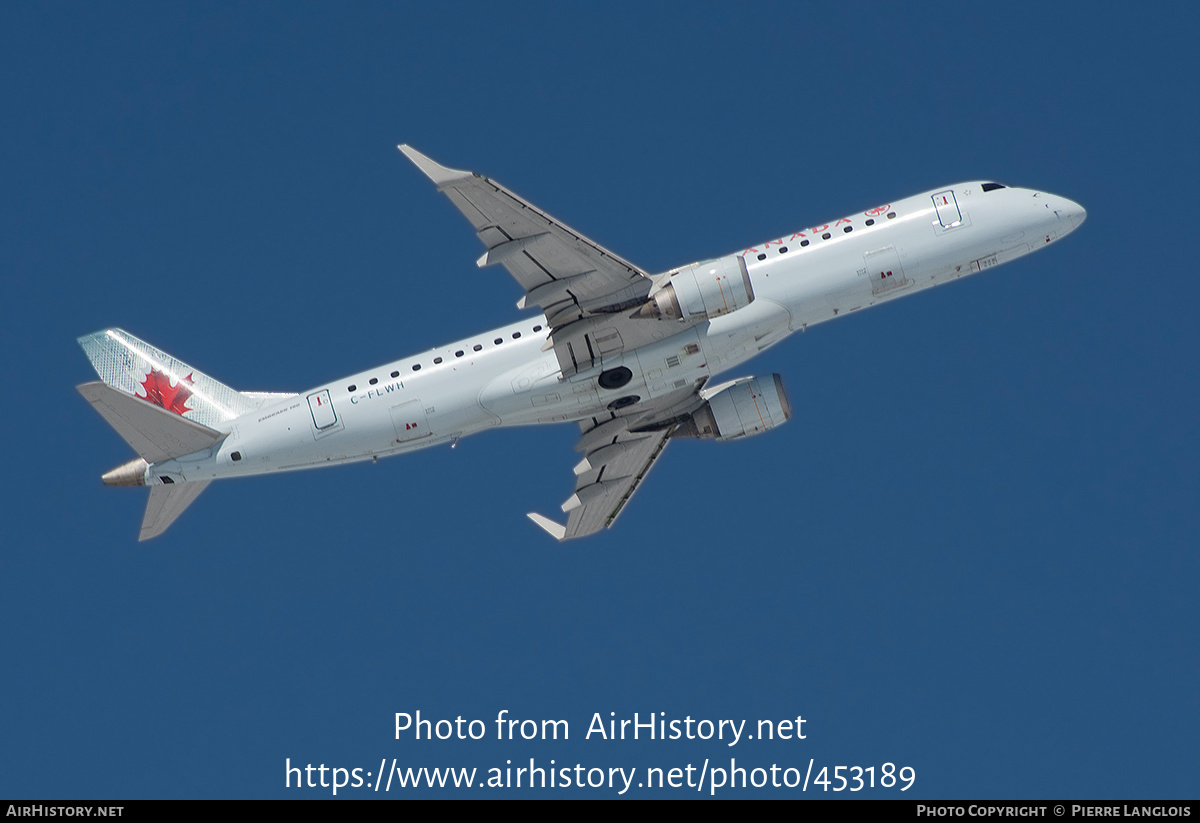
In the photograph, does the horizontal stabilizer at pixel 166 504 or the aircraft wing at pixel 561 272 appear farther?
the horizontal stabilizer at pixel 166 504

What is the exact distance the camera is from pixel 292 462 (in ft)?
157

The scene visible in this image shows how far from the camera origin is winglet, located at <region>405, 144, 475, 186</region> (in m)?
38.3

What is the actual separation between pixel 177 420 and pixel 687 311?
17.7 meters

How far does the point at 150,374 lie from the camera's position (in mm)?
51094

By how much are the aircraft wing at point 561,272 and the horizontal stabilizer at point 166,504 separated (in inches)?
547

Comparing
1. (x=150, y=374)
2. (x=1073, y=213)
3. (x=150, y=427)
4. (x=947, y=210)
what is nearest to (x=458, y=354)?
(x=150, y=427)

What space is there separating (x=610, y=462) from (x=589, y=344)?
9.03 metres

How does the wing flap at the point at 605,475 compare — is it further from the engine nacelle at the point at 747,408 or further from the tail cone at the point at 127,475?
the tail cone at the point at 127,475

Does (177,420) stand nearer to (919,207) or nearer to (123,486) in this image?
(123,486)

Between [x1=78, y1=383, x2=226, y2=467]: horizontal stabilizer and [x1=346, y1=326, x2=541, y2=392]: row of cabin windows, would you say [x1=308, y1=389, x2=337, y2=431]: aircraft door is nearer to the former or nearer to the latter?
[x1=346, y1=326, x2=541, y2=392]: row of cabin windows

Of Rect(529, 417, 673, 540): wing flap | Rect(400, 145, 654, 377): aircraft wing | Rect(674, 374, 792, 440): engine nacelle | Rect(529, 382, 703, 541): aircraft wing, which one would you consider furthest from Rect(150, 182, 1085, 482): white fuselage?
Rect(529, 417, 673, 540): wing flap

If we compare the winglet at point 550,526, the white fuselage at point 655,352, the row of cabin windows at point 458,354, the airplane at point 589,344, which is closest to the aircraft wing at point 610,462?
the winglet at point 550,526

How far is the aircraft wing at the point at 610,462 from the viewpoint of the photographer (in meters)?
52.6

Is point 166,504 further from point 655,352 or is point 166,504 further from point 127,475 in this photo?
point 655,352
